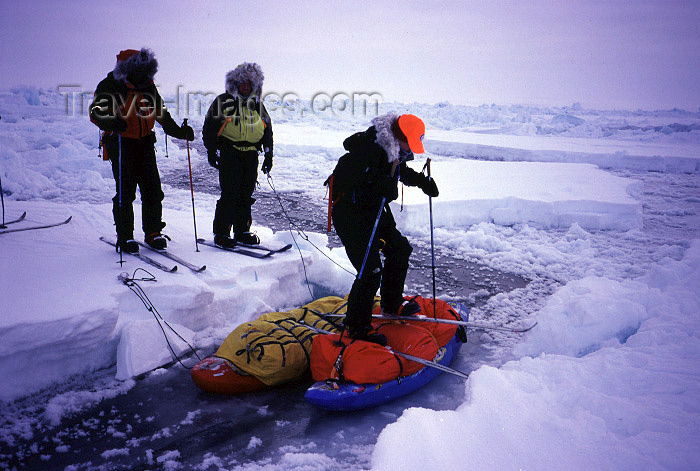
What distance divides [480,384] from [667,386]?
95 cm

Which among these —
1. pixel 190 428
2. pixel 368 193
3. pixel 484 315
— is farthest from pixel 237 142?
pixel 484 315

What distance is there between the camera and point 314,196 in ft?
32.5

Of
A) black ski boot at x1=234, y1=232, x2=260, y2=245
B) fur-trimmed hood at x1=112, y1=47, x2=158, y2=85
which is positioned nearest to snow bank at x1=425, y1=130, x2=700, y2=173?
black ski boot at x1=234, y1=232, x2=260, y2=245

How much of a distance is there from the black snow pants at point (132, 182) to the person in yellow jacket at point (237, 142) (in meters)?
0.56

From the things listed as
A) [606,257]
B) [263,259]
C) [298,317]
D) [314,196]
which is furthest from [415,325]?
[314,196]

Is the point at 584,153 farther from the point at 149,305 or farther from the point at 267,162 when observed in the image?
the point at 149,305

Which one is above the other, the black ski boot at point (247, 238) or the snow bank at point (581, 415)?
the black ski boot at point (247, 238)

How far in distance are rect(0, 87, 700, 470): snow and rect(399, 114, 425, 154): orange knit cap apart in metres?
1.45

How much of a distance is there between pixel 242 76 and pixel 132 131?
1128 mm

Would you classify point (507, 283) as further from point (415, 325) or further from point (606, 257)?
point (415, 325)

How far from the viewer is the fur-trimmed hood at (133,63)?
3.90 metres

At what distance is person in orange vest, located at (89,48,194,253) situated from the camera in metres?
3.92

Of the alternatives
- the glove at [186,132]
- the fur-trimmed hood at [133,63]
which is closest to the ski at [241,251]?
the glove at [186,132]

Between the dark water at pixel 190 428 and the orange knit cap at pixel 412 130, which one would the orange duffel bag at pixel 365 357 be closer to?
the dark water at pixel 190 428
